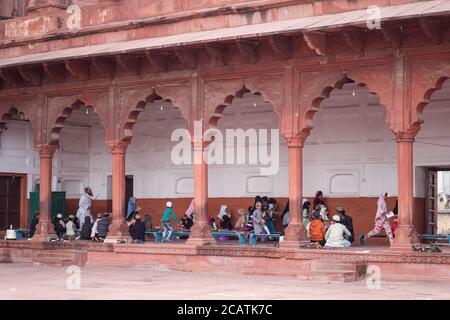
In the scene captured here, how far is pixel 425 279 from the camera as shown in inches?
612

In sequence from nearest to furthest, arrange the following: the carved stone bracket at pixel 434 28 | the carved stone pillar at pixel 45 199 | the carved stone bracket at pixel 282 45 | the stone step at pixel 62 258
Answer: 1. the carved stone bracket at pixel 434 28
2. the carved stone bracket at pixel 282 45
3. the stone step at pixel 62 258
4. the carved stone pillar at pixel 45 199

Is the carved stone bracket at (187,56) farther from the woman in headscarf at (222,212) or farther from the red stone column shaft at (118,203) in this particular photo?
the woman in headscarf at (222,212)

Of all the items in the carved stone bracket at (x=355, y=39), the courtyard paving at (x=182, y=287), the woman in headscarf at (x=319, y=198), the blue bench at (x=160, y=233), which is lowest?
the courtyard paving at (x=182, y=287)

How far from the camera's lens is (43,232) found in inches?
812

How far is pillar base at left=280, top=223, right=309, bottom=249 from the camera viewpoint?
56.1ft

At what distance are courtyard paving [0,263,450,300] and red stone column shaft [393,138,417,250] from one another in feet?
2.16

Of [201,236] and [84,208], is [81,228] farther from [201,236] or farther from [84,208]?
[201,236]

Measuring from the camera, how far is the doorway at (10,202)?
77.9 ft

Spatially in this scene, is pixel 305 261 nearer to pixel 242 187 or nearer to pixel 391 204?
pixel 391 204

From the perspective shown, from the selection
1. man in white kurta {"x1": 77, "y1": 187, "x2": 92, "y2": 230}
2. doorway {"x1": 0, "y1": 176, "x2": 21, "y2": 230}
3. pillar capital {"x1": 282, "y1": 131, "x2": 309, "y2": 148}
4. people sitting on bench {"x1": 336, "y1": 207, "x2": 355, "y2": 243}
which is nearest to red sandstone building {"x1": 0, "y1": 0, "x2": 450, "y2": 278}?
pillar capital {"x1": 282, "y1": 131, "x2": 309, "y2": 148}

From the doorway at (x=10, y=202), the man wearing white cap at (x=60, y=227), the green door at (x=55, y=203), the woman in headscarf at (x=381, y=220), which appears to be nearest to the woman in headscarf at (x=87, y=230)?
the man wearing white cap at (x=60, y=227)

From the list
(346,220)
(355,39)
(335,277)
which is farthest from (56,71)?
(335,277)

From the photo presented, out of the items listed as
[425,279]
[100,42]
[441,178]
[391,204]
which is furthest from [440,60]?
[441,178]

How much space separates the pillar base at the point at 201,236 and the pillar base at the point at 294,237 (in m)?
1.64
